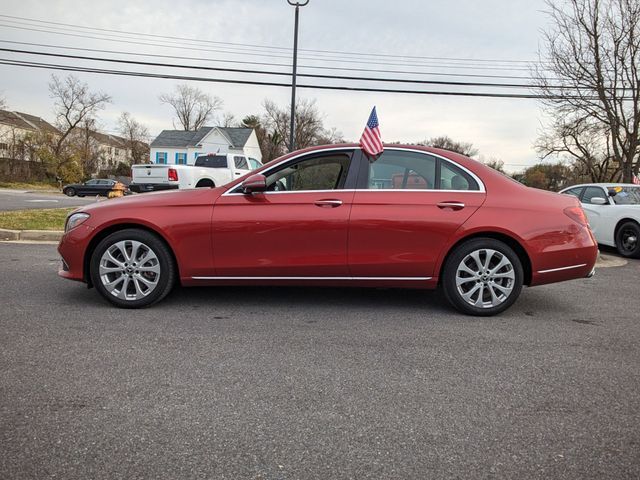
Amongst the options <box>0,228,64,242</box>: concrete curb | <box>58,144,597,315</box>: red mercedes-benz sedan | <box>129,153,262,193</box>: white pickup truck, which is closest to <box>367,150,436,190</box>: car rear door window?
<box>58,144,597,315</box>: red mercedes-benz sedan

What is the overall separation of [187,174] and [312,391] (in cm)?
1314

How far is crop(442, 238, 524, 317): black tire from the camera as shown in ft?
13.7

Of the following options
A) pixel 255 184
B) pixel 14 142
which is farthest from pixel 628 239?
pixel 14 142

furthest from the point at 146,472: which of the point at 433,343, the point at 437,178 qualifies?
the point at 437,178

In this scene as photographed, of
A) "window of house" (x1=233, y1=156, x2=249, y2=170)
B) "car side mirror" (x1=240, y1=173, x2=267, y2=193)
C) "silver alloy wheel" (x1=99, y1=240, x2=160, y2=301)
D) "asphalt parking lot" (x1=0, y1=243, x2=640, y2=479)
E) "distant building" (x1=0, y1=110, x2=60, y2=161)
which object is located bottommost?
"asphalt parking lot" (x1=0, y1=243, x2=640, y2=479)

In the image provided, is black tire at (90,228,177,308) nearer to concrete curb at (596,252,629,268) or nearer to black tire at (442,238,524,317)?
black tire at (442,238,524,317)

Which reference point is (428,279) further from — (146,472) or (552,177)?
(552,177)

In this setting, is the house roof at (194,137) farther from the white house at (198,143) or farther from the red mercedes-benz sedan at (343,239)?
the red mercedes-benz sedan at (343,239)

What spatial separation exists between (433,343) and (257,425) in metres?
1.71

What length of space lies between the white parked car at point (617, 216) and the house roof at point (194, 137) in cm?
5058

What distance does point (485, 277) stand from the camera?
419 centimetres

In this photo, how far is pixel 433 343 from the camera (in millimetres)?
3479

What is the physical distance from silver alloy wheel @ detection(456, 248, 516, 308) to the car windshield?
638cm

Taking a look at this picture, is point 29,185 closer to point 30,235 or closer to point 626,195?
point 30,235
